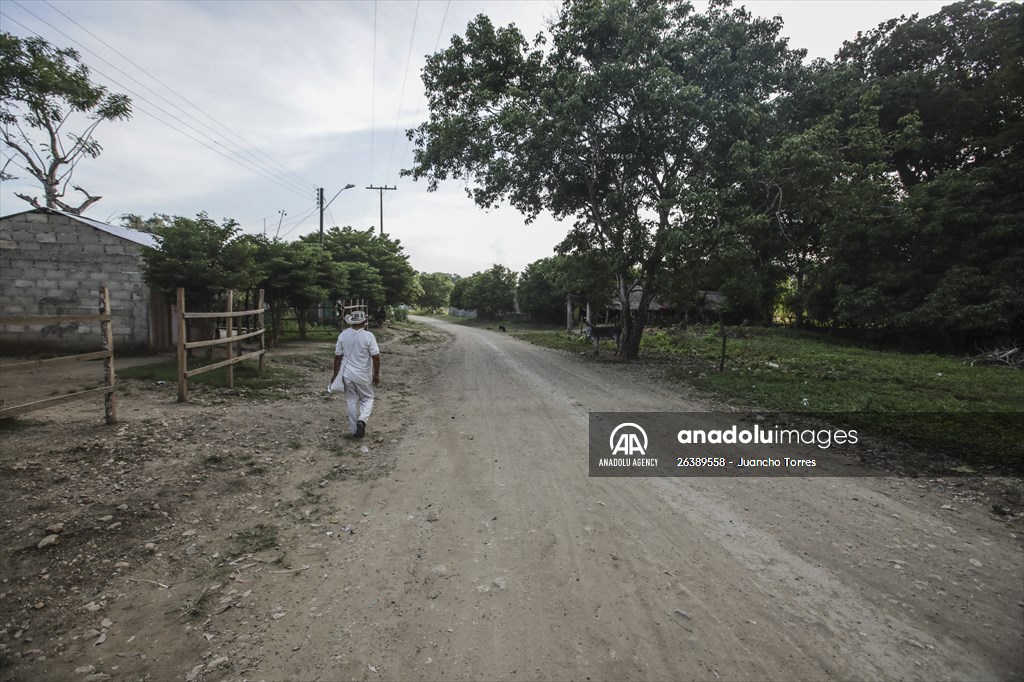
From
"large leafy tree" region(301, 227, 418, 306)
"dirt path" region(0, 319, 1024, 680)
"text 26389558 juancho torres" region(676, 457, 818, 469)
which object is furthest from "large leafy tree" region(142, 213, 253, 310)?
"large leafy tree" region(301, 227, 418, 306)

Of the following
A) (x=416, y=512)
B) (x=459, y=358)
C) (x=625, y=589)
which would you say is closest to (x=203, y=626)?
(x=416, y=512)

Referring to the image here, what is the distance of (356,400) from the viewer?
22.6ft

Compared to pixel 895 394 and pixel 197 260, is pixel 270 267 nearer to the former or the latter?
pixel 197 260

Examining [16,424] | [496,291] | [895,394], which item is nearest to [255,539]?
[16,424]

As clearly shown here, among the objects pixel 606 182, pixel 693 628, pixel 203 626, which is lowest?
pixel 203 626

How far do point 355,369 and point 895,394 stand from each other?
968 cm

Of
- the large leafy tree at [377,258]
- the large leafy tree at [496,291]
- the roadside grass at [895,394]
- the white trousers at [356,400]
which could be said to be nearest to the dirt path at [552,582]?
the white trousers at [356,400]

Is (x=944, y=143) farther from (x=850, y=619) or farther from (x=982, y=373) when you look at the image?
(x=850, y=619)

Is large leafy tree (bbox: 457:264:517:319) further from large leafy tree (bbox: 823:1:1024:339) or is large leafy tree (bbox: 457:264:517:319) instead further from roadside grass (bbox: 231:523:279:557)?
roadside grass (bbox: 231:523:279:557)

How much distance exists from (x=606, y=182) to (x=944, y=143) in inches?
749

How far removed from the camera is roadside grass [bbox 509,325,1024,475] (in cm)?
587

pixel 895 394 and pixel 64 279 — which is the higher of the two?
pixel 64 279

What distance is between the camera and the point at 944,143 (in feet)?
73.8

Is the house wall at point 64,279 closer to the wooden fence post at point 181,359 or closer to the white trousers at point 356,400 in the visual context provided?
the wooden fence post at point 181,359
